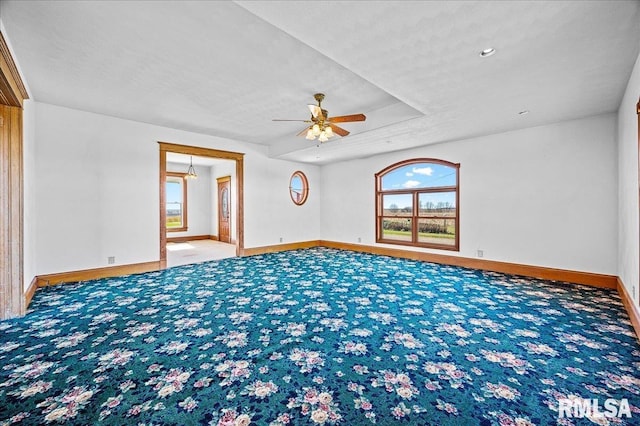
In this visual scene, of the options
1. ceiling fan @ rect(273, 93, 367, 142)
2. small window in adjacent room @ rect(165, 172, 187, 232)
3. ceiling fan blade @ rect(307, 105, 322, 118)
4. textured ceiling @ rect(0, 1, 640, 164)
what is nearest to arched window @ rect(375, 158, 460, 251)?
textured ceiling @ rect(0, 1, 640, 164)

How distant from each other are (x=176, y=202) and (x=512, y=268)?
414 inches

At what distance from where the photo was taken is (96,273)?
486cm

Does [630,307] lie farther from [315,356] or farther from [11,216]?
[11,216]

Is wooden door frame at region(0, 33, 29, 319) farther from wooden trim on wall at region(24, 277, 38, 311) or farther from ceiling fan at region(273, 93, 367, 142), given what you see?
ceiling fan at region(273, 93, 367, 142)

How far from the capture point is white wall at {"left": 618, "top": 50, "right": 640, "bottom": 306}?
9.66ft

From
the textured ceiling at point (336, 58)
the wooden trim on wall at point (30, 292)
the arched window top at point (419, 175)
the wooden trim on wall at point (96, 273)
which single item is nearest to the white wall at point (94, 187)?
the wooden trim on wall at point (96, 273)

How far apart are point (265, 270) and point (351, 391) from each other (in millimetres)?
3757

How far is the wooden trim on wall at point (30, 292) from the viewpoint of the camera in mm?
3494

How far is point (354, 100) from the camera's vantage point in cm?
432

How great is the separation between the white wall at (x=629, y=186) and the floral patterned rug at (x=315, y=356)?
1.65 ft

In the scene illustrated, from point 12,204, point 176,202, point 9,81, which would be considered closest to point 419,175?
point 9,81

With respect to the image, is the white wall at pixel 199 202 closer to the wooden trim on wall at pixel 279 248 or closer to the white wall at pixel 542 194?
the wooden trim on wall at pixel 279 248

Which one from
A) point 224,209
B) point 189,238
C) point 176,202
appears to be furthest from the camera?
point 189,238

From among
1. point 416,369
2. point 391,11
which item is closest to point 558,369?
point 416,369
